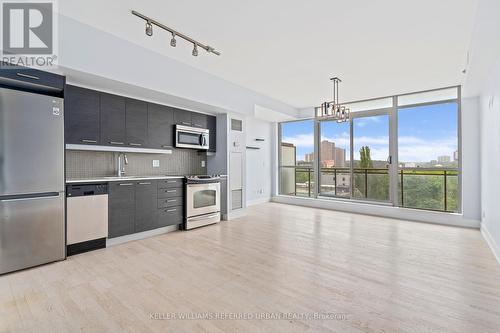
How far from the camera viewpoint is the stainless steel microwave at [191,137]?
180 inches

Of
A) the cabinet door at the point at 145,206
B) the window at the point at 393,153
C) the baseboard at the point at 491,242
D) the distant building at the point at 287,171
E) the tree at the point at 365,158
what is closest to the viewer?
the baseboard at the point at 491,242

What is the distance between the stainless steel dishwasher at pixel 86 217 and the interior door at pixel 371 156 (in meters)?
5.49

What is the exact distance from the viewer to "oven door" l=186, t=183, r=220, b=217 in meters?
4.43

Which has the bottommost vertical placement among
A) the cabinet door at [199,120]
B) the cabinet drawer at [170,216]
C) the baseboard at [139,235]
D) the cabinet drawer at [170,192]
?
the baseboard at [139,235]

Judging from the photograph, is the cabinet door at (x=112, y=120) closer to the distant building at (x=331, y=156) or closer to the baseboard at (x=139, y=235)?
the baseboard at (x=139, y=235)

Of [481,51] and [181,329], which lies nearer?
[181,329]

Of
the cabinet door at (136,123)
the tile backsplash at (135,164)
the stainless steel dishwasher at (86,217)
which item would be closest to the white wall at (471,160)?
the tile backsplash at (135,164)

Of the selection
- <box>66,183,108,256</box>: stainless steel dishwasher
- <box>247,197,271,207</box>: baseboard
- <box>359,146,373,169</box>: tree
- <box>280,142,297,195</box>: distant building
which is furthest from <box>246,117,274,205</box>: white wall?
<box>66,183,108,256</box>: stainless steel dishwasher

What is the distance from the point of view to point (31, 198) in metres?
→ 2.71

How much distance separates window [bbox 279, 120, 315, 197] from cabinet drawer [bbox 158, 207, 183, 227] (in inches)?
161

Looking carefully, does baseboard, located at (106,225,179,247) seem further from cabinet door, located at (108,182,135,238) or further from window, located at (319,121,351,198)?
→ window, located at (319,121,351,198)

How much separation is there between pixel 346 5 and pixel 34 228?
4.21m

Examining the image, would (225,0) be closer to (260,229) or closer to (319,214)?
(260,229)

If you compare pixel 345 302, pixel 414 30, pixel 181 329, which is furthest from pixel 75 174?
pixel 414 30
